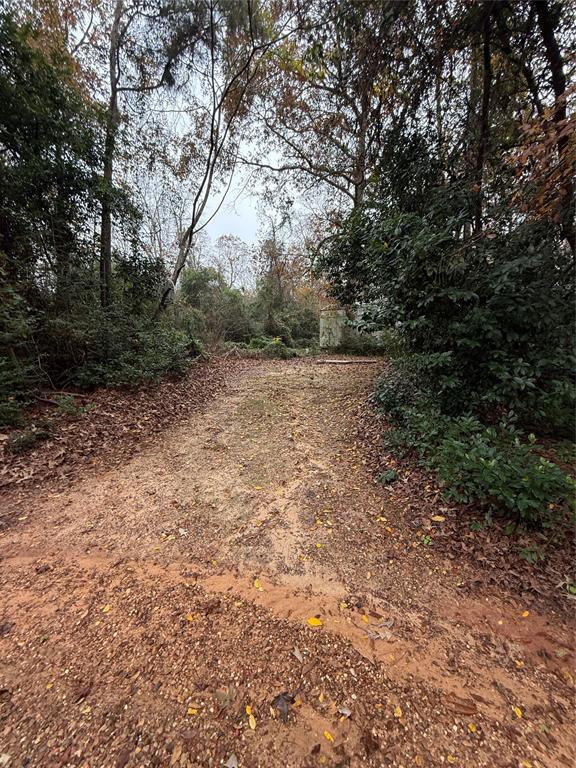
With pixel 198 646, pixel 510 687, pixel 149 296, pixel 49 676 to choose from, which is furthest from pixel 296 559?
pixel 149 296

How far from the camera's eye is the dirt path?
47.9 inches

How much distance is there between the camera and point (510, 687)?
1416 mm

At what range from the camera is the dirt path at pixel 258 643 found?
3.99 ft

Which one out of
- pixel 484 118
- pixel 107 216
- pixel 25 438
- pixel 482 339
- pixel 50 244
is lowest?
pixel 25 438

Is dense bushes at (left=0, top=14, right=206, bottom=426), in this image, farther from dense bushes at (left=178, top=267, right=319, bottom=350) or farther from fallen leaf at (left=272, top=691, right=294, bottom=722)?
dense bushes at (left=178, top=267, right=319, bottom=350)

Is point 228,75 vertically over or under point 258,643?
over

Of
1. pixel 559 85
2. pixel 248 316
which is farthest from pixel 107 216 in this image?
pixel 248 316

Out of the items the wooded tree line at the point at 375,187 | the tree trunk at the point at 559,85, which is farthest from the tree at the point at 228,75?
the tree trunk at the point at 559,85

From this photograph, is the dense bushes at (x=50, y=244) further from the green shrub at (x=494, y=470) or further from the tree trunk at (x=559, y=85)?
the tree trunk at (x=559, y=85)

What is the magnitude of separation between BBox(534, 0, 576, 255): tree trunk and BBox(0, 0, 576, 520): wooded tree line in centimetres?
2

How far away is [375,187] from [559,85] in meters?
2.17

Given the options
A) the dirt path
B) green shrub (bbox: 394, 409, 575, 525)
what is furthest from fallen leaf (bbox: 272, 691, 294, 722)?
green shrub (bbox: 394, 409, 575, 525)

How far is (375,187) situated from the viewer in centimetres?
462

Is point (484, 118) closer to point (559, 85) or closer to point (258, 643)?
point (559, 85)
